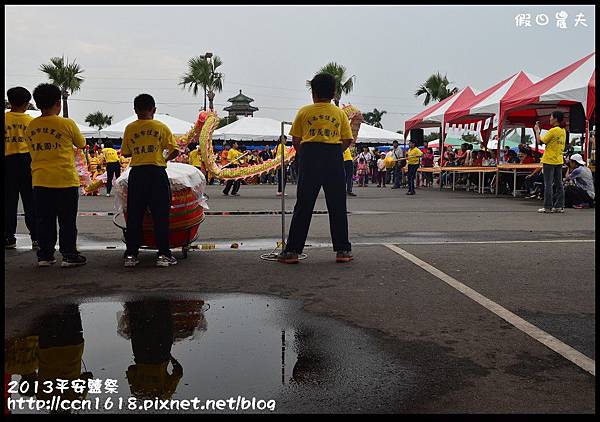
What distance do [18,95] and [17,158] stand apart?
2.38 ft

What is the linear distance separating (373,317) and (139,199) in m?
3.04

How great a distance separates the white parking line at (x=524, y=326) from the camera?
3.42 meters

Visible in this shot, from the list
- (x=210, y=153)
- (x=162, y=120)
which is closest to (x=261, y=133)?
(x=162, y=120)

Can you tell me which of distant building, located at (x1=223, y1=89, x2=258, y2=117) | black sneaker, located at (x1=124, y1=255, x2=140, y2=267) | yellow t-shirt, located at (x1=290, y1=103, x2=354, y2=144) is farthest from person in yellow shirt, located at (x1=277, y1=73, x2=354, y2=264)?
distant building, located at (x1=223, y1=89, x2=258, y2=117)

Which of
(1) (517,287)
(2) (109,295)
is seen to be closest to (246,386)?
(2) (109,295)

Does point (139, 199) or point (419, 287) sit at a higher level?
point (139, 199)

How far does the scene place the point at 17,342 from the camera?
375cm

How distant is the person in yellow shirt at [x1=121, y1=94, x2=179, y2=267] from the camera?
249 inches

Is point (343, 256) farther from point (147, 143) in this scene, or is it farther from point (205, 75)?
point (205, 75)

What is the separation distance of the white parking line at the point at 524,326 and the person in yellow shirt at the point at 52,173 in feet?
11.8

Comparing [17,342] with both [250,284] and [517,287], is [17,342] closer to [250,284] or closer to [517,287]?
[250,284]

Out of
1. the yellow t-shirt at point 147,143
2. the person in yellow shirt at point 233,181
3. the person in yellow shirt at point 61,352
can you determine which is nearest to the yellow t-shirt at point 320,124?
the yellow t-shirt at point 147,143

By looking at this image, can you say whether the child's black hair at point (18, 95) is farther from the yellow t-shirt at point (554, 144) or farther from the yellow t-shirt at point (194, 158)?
the yellow t-shirt at point (194, 158)

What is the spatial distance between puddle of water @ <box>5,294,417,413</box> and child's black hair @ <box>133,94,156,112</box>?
2.40 m
